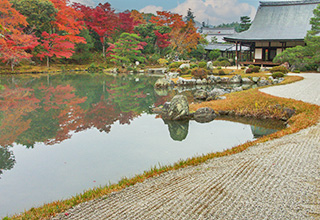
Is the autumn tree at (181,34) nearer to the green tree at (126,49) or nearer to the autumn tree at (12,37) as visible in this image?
the green tree at (126,49)

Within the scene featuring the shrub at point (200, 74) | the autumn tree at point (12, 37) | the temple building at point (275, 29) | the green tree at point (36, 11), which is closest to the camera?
the shrub at point (200, 74)

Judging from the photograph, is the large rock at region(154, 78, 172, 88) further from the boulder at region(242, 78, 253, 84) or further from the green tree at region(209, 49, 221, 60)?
the green tree at region(209, 49, 221, 60)

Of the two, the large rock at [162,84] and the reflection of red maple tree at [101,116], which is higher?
the large rock at [162,84]

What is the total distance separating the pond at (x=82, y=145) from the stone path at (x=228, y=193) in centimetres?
122

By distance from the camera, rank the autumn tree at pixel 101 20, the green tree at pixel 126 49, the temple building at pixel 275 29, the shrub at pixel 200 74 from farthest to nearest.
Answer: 1. the autumn tree at pixel 101 20
2. the green tree at pixel 126 49
3. the temple building at pixel 275 29
4. the shrub at pixel 200 74

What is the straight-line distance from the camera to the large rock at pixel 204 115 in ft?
28.2

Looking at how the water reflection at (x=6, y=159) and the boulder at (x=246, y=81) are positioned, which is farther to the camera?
the boulder at (x=246, y=81)

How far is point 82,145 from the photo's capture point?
6.38 metres

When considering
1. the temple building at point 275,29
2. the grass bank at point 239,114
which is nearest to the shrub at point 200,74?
the temple building at point 275,29

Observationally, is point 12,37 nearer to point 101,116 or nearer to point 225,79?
point 101,116

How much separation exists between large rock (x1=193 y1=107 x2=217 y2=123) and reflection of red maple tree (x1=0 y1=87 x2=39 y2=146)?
558 centimetres

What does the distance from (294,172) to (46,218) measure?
3248mm

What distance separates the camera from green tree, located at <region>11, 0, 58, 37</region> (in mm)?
26172

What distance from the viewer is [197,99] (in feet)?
40.9
